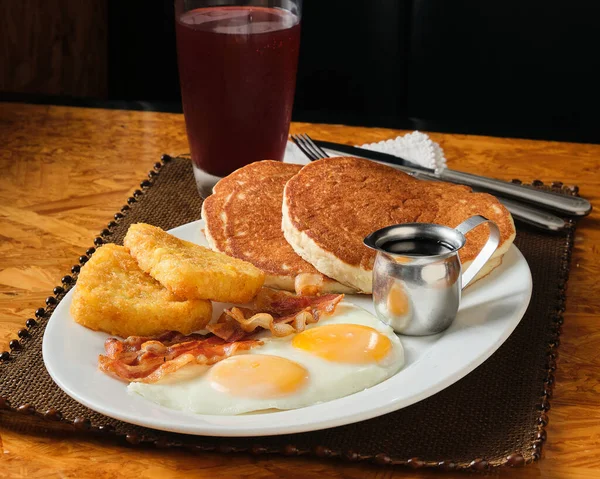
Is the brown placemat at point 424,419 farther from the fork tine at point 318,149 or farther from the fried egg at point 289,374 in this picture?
the fork tine at point 318,149

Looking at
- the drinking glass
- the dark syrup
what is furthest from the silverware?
the drinking glass

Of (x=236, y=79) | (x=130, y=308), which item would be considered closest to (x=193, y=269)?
(x=130, y=308)

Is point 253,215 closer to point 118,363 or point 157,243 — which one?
point 157,243

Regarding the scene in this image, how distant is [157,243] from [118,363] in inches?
13.6

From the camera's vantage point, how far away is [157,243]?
5.62ft

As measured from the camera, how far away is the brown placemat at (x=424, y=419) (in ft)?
4.44

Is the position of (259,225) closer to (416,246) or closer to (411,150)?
(416,246)

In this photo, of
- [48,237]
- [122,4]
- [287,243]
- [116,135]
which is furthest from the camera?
[122,4]

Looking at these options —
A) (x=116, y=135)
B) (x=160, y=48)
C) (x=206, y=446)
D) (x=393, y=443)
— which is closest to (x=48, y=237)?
(x=116, y=135)

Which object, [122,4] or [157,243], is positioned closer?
[157,243]

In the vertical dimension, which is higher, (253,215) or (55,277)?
(253,215)

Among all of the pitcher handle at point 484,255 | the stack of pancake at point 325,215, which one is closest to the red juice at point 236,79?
the stack of pancake at point 325,215

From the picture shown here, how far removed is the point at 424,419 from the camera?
145cm

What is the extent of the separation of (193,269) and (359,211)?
503 millimetres
